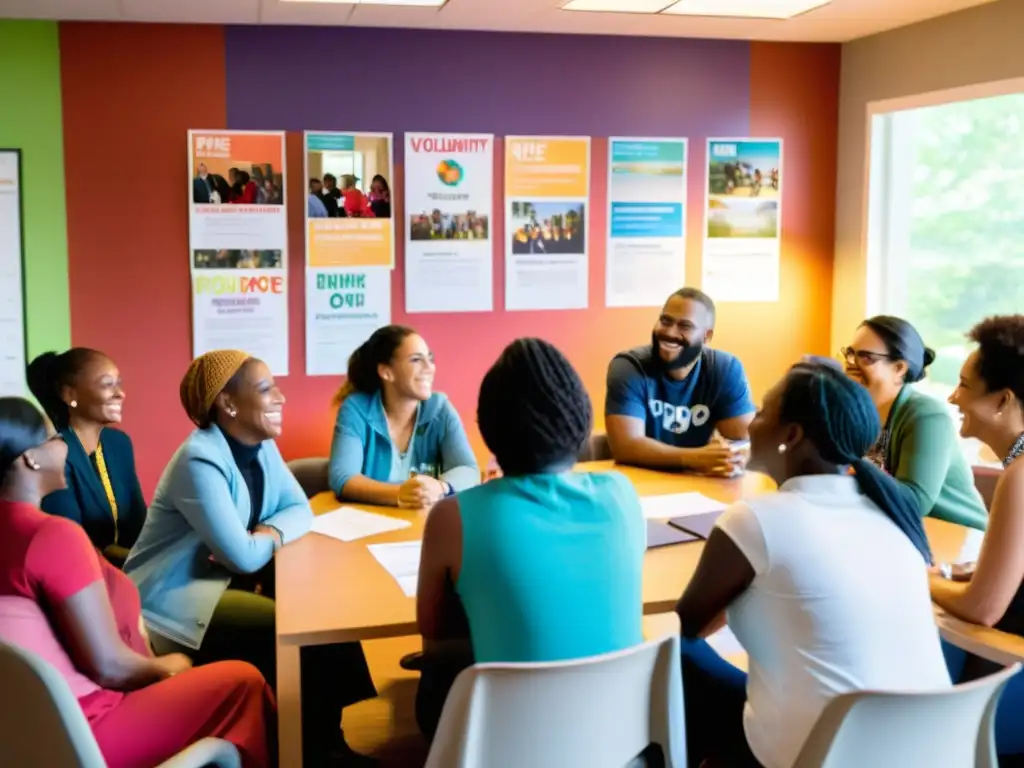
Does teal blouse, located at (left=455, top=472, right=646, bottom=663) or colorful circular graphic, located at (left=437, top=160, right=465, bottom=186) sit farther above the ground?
colorful circular graphic, located at (left=437, top=160, right=465, bottom=186)

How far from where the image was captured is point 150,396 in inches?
179

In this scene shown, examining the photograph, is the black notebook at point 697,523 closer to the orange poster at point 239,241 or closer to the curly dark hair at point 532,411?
the curly dark hair at point 532,411

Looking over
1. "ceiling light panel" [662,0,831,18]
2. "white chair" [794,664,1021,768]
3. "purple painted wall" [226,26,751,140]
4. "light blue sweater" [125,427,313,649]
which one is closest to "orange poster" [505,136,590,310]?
"purple painted wall" [226,26,751,140]

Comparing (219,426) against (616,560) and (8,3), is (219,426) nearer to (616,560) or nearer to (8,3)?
(616,560)

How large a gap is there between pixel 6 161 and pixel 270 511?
8.20 ft

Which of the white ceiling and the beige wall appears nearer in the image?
the white ceiling

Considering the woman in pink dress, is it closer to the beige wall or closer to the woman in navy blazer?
the woman in navy blazer

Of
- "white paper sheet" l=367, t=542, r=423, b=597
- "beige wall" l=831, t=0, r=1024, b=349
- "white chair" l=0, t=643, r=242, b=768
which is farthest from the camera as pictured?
"beige wall" l=831, t=0, r=1024, b=349

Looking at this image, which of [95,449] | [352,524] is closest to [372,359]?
[352,524]

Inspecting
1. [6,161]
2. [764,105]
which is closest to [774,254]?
[764,105]

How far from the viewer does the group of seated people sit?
172cm

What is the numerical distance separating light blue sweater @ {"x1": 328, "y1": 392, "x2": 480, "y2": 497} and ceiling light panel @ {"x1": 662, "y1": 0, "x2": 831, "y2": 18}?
2.11m

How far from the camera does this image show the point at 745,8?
4.36 meters

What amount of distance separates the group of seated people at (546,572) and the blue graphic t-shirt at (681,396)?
1.10m
